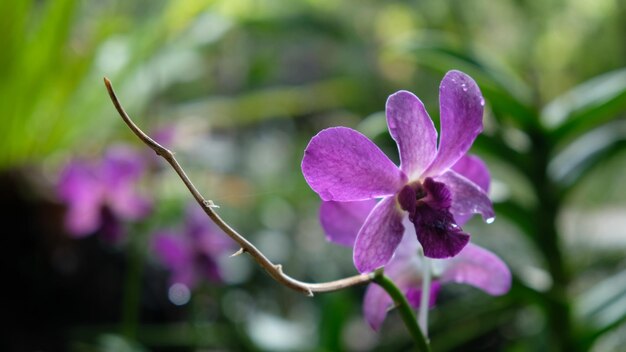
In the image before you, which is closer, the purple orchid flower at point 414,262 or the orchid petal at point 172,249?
the purple orchid flower at point 414,262

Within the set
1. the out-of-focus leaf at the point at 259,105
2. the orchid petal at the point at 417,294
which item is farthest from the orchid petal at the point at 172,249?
the out-of-focus leaf at the point at 259,105

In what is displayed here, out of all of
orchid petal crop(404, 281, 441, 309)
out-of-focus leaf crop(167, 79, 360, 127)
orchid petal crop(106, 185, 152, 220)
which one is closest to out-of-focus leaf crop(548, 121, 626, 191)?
→ orchid petal crop(404, 281, 441, 309)

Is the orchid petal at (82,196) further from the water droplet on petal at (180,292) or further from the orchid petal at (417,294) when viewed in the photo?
the orchid petal at (417,294)

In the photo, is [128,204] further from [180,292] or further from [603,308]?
[603,308]

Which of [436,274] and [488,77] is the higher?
[488,77]

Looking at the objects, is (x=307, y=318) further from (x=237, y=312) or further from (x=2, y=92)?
(x=2, y=92)

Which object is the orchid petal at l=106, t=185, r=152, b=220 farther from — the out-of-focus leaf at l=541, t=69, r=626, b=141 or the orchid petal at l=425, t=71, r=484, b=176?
the orchid petal at l=425, t=71, r=484, b=176

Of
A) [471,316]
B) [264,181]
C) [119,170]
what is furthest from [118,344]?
[264,181]
